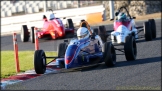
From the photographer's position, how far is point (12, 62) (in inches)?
715

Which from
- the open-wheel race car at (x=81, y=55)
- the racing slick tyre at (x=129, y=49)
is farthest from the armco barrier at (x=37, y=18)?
the open-wheel race car at (x=81, y=55)

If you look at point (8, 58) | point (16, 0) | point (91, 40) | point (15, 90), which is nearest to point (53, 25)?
point (8, 58)

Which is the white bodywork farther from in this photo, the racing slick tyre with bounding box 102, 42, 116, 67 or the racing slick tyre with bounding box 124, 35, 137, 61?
the racing slick tyre with bounding box 102, 42, 116, 67

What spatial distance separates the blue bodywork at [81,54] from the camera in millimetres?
14148

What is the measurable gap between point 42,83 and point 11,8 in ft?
79.6

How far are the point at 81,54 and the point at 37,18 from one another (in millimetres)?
19838

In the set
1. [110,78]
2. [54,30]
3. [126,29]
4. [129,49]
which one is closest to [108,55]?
[129,49]

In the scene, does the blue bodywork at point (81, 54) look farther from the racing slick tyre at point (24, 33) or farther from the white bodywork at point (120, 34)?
the racing slick tyre at point (24, 33)

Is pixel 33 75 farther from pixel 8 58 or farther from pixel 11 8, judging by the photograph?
pixel 11 8

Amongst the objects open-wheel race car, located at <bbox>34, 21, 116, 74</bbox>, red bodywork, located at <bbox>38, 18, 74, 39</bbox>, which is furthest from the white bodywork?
red bodywork, located at <bbox>38, 18, 74, 39</bbox>

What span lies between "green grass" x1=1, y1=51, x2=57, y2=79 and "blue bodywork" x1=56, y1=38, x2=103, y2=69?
175 cm

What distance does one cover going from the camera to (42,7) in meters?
37.6

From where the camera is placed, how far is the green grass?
15740mm

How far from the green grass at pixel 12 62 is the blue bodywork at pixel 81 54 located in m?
1.75
